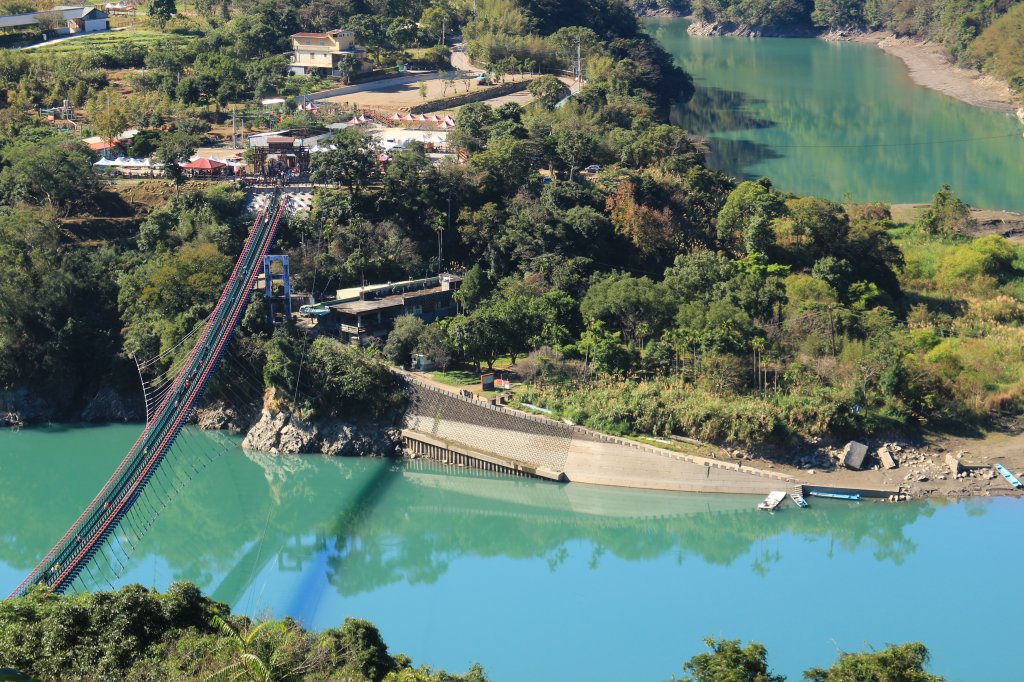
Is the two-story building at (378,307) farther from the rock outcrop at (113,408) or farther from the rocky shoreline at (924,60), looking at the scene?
the rocky shoreline at (924,60)

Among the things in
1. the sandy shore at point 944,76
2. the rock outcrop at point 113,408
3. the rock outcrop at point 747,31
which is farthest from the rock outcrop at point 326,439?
the rock outcrop at point 747,31

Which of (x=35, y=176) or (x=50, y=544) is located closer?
(x=50, y=544)

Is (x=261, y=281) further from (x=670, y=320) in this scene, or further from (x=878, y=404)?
(x=878, y=404)

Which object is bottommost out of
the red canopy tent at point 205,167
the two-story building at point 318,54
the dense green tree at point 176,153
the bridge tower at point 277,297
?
the bridge tower at point 277,297

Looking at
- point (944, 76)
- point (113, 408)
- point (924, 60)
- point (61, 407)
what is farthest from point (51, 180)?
point (924, 60)

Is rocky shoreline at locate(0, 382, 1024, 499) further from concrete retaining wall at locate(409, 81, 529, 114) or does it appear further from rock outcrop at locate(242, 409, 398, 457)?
concrete retaining wall at locate(409, 81, 529, 114)

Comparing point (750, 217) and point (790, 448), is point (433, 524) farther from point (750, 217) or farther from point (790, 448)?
point (750, 217)

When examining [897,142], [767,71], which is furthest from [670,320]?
[767,71]
